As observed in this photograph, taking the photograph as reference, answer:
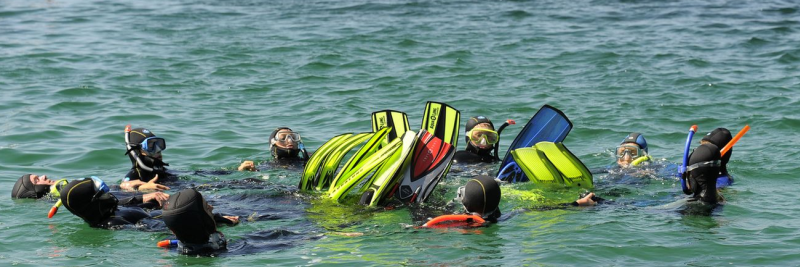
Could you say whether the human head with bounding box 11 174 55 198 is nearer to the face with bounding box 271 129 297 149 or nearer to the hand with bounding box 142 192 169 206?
→ the hand with bounding box 142 192 169 206

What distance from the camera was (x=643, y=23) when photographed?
1912cm

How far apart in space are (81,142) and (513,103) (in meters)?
6.08

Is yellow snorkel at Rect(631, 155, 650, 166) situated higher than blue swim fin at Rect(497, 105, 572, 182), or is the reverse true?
blue swim fin at Rect(497, 105, 572, 182)

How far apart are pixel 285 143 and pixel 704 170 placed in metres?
4.73

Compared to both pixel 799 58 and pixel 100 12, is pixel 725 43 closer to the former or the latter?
pixel 799 58

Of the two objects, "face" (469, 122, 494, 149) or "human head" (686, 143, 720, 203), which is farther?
"face" (469, 122, 494, 149)

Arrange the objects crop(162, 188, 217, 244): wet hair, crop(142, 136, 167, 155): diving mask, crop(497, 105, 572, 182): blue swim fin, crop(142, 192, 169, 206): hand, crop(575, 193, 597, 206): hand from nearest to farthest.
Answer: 1. crop(162, 188, 217, 244): wet hair
2. crop(575, 193, 597, 206): hand
3. crop(142, 192, 169, 206): hand
4. crop(142, 136, 167, 155): diving mask
5. crop(497, 105, 572, 182): blue swim fin

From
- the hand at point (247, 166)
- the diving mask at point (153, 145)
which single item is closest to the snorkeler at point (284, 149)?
the hand at point (247, 166)

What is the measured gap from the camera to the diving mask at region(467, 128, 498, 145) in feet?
34.3

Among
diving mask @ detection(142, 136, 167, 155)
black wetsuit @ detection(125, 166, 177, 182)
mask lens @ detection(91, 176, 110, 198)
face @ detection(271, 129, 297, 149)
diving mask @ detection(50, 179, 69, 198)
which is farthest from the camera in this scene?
face @ detection(271, 129, 297, 149)

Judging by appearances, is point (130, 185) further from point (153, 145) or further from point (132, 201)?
point (132, 201)

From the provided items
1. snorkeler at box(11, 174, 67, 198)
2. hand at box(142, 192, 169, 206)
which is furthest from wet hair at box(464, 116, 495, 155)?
snorkeler at box(11, 174, 67, 198)

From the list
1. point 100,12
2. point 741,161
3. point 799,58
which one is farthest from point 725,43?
point 100,12

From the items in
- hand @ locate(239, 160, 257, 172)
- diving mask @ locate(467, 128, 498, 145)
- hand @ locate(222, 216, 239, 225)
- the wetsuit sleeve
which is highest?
diving mask @ locate(467, 128, 498, 145)
